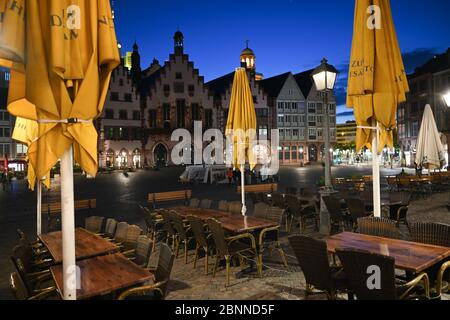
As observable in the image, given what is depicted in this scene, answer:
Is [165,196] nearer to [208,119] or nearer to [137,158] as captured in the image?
[137,158]

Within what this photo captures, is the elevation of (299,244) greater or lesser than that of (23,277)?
greater

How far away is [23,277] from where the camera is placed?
3711mm

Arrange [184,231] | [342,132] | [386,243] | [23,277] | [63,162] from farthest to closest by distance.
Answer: [342,132] → [184,231] → [386,243] → [23,277] → [63,162]

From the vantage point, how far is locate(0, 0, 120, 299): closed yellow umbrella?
2541mm

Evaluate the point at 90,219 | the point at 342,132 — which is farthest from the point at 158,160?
the point at 342,132

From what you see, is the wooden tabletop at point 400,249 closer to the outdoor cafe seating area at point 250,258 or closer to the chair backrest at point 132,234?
the outdoor cafe seating area at point 250,258

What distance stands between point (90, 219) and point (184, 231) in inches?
82.8

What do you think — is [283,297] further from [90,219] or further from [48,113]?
[90,219]

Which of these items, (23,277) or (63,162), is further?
(23,277)

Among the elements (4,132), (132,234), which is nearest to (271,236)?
(132,234)

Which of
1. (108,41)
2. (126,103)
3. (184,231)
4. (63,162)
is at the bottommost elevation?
(184,231)

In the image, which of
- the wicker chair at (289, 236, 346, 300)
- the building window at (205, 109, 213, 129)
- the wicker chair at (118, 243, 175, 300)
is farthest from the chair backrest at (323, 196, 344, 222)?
the building window at (205, 109, 213, 129)

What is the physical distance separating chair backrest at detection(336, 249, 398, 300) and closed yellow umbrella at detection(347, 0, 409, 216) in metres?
2.53

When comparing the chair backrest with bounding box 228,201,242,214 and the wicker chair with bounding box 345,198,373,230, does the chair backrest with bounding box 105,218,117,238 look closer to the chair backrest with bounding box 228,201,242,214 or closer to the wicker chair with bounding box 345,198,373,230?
the chair backrest with bounding box 228,201,242,214
